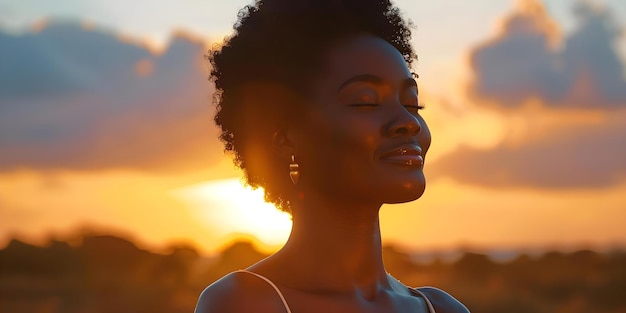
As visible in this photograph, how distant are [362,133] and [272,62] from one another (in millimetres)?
557

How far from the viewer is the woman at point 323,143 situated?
3.97 meters

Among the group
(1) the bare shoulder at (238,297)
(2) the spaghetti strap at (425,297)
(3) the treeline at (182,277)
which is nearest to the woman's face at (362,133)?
(1) the bare shoulder at (238,297)

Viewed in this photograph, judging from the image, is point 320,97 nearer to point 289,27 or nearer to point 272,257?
point 289,27

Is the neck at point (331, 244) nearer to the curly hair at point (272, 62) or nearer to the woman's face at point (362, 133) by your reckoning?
the woman's face at point (362, 133)

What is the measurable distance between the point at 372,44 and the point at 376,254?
0.90 m

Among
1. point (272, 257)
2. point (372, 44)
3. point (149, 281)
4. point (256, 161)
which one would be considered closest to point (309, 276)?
point (272, 257)

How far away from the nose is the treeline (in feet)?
69.7

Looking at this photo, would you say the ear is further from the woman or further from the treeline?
the treeline

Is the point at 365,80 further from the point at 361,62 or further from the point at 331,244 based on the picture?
the point at 331,244

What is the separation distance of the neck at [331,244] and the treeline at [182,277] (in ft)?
69.1

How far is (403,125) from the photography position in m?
4.00

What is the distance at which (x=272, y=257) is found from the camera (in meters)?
4.18

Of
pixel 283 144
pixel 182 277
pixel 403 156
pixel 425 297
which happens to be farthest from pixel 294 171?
pixel 182 277

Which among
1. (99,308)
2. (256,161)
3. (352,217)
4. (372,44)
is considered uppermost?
(99,308)
